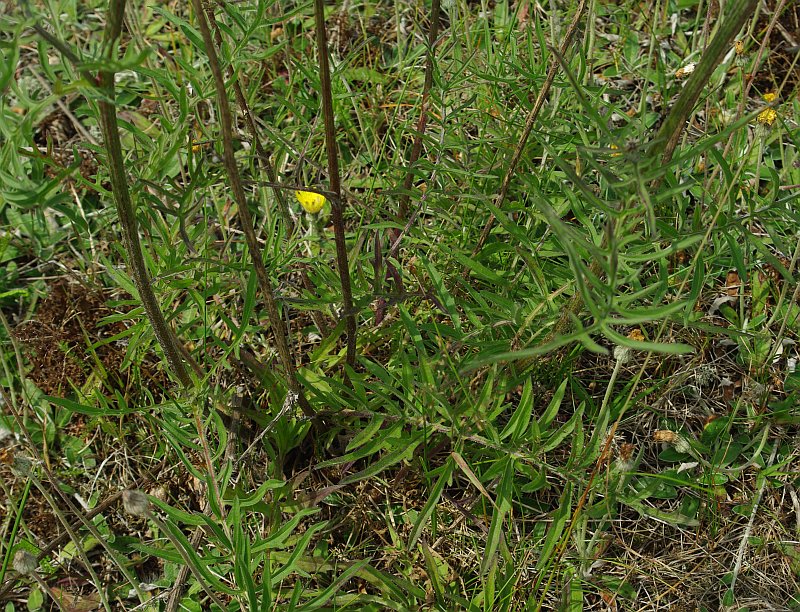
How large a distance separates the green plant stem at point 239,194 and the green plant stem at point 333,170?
17 cm

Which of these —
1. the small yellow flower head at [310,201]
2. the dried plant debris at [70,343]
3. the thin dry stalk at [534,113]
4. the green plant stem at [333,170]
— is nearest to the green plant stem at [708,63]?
the thin dry stalk at [534,113]

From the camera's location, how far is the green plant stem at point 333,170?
4.30 ft

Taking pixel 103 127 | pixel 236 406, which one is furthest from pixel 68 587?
pixel 103 127

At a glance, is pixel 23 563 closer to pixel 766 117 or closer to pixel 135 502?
pixel 135 502

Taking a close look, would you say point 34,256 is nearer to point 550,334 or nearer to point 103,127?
point 103,127

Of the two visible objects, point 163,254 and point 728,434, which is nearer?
point 163,254

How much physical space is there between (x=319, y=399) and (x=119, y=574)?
2.40ft

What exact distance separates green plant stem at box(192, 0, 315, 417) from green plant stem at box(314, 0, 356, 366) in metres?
0.17

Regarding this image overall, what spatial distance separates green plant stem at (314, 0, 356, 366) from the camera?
4.30 ft

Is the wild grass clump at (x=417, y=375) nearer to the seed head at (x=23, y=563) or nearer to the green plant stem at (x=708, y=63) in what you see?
the seed head at (x=23, y=563)

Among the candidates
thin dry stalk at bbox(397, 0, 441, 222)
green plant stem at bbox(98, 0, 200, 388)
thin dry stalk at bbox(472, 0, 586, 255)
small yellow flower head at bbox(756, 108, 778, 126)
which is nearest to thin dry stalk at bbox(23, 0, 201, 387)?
green plant stem at bbox(98, 0, 200, 388)

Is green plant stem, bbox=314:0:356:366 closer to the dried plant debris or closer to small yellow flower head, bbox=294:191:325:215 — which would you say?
small yellow flower head, bbox=294:191:325:215

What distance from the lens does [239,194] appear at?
50.7 inches

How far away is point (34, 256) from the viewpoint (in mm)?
2596
